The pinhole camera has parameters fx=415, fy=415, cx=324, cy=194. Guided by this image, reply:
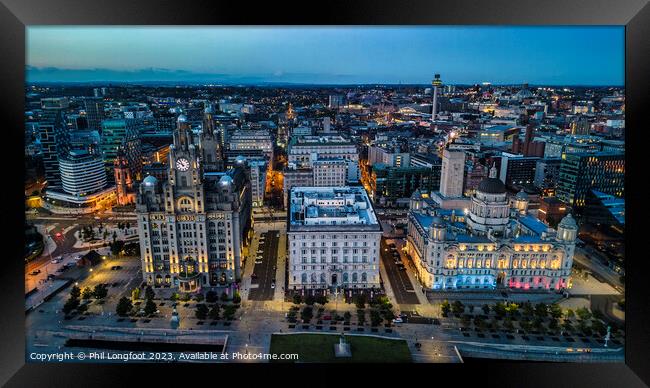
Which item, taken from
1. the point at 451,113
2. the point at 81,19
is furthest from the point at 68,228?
the point at 451,113

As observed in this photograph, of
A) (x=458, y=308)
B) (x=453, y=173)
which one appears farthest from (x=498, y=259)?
(x=453, y=173)

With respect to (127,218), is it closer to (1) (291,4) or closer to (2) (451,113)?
(1) (291,4)

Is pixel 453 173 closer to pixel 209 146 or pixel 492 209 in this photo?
pixel 492 209

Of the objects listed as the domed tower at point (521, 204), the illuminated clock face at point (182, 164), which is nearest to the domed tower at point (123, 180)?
the illuminated clock face at point (182, 164)

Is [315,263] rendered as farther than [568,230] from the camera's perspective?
Yes

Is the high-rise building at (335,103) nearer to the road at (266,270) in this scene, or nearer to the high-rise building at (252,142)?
the high-rise building at (252,142)

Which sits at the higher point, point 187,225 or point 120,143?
point 120,143
